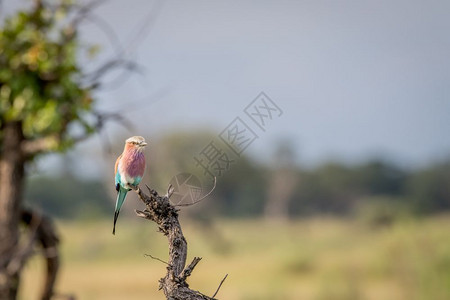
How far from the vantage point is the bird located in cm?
433

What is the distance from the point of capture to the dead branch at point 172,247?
18.4ft

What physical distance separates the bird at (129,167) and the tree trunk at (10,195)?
27.5ft

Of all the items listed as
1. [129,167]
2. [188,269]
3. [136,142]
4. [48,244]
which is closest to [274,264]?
[48,244]

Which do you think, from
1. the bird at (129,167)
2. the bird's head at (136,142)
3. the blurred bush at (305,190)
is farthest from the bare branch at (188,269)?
the blurred bush at (305,190)

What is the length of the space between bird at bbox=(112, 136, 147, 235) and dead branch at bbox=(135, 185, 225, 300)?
0.96 meters

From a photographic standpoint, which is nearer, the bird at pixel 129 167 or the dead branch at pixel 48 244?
the bird at pixel 129 167

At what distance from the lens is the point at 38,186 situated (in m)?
95.1

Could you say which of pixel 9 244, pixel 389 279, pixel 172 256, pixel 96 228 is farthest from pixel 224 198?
pixel 172 256

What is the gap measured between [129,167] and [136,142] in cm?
22

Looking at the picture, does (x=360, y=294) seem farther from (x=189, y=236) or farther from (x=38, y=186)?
(x=38, y=186)

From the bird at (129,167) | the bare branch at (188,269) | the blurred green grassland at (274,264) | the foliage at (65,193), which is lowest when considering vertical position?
the bird at (129,167)

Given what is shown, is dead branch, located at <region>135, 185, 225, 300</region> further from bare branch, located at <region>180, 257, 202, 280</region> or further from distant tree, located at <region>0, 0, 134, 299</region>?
distant tree, located at <region>0, 0, 134, 299</region>

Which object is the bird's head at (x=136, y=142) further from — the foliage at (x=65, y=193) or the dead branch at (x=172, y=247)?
the foliage at (x=65, y=193)

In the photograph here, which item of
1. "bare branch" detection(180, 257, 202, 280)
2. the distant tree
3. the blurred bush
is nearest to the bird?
"bare branch" detection(180, 257, 202, 280)
